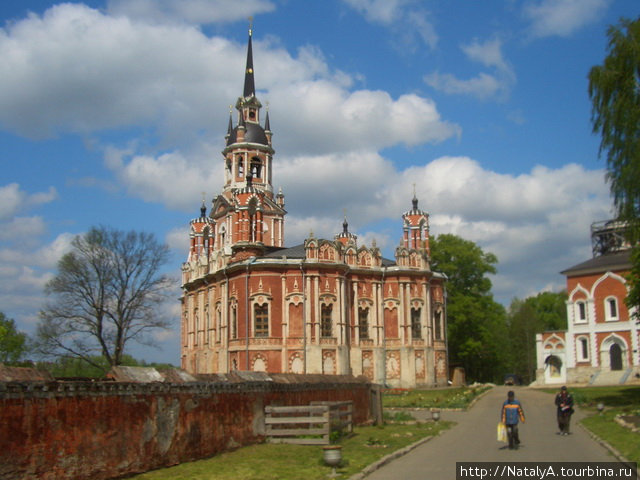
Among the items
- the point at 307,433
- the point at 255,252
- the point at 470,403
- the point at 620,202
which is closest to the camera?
the point at 307,433

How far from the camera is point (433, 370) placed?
5325 centimetres

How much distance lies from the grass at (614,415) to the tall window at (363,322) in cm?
1357

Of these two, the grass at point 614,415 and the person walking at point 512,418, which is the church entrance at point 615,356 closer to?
the grass at point 614,415

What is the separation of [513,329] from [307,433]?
78.8 metres

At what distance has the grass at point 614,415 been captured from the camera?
17902 millimetres

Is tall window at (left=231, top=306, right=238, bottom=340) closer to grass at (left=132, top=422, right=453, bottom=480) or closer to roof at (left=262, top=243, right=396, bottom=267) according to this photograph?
roof at (left=262, top=243, right=396, bottom=267)

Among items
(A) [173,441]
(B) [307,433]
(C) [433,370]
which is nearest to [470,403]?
(C) [433,370]

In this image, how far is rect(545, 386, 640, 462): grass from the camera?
17902 millimetres

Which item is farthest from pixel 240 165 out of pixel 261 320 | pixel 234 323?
pixel 261 320

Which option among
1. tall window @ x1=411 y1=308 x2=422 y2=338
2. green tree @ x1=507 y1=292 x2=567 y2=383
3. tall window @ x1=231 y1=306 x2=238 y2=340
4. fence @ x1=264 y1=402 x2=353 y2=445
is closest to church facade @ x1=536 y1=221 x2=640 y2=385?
tall window @ x1=411 y1=308 x2=422 y2=338

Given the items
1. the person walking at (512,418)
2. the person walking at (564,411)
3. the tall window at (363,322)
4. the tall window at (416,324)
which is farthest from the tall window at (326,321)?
the person walking at (512,418)

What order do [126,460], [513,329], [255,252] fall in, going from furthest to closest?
1. [513,329]
2. [255,252]
3. [126,460]

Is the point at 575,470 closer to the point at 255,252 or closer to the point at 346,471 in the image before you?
the point at 346,471

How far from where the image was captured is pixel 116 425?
1278cm
